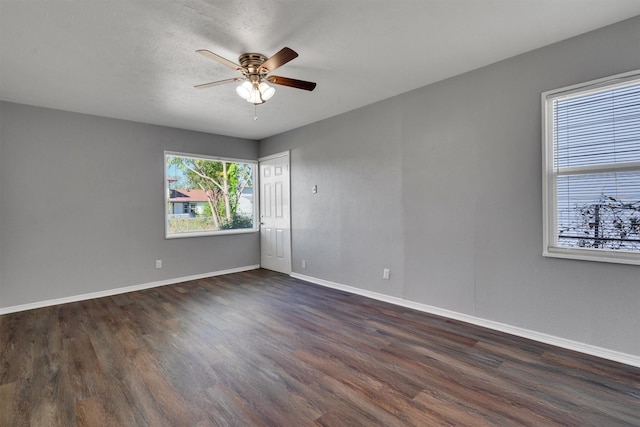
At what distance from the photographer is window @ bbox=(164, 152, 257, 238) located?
16.6ft

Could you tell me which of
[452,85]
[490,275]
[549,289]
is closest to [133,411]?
[490,275]

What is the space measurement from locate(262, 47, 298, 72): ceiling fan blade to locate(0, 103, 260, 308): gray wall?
10.5ft

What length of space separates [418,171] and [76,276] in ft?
15.7

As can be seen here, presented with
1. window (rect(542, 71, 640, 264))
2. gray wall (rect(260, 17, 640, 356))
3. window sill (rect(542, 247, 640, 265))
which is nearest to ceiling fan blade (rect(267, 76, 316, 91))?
gray wall (rect(260, 17, 640, 356))

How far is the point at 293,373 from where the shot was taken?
2260 millimetres

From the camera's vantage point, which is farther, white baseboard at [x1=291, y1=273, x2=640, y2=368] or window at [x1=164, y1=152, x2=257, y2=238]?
window at [x1=164, y1=152, x2=257, y2=238]

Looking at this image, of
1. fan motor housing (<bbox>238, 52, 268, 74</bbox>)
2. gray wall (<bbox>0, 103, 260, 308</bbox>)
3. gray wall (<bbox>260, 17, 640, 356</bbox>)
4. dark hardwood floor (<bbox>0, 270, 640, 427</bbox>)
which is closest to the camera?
dark hardwood floor (<bbox>0, 270, 640, 427</bbox>)

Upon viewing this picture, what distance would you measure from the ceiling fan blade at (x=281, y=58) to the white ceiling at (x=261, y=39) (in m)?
0.19

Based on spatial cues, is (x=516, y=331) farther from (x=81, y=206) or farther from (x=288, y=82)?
(x=81, y=206)

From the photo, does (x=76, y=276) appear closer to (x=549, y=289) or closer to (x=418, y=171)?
(x=418, y=171)

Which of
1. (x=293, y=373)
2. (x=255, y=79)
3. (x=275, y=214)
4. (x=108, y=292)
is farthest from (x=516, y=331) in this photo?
(x=108, y=292)

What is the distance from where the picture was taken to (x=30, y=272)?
3812mm

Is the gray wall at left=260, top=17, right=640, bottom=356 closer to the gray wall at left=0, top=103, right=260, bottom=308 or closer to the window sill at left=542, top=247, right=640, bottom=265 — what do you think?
the window sill at left=542, top=247, right=640, bottom=265

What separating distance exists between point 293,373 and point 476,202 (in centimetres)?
240
